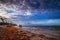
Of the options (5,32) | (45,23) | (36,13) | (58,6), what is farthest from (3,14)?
(58,6)

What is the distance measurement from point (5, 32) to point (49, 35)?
1110 mm

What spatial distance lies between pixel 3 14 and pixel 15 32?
0.57m

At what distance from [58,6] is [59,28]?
546mm

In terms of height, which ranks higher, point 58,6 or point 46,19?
point 58,6

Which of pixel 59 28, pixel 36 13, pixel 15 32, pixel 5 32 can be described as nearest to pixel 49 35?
pixel 59 28

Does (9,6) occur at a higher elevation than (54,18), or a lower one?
higher

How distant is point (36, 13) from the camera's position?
3.41 m

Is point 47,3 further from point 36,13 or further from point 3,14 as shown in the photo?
point 3,14

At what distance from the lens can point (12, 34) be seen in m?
3.40

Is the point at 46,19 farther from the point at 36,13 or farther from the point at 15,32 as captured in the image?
the point at 15,32

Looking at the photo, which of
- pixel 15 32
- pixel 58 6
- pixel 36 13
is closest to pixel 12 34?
pixel 15 32

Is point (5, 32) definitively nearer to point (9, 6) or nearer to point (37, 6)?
point (9, 6)

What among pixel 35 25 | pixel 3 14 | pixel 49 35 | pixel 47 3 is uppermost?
pixel 47 3

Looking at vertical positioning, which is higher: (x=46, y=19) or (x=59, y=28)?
(x=46, y=19)
